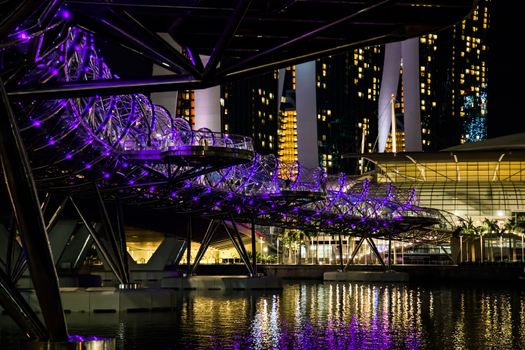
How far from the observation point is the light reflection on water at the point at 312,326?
73.5 feet

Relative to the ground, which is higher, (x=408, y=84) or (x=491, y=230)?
(x=408, y=84)

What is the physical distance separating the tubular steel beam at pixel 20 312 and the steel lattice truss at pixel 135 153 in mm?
3447

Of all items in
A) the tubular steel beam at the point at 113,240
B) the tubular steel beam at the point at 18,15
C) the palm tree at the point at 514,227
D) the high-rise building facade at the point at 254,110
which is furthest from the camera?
the high-rise building facade at the point at 254,110

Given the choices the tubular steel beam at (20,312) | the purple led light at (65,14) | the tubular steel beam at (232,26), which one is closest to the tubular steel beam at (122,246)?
the tubular steel beam at (20,312)

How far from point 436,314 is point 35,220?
80.0 ft

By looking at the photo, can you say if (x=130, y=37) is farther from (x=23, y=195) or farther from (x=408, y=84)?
(x=408, y=84)

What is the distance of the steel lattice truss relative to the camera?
23625mm

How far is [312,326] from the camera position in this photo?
27.9 m

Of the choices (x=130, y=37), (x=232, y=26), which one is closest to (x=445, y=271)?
(x=130, y=37)

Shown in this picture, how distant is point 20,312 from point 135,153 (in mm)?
21013

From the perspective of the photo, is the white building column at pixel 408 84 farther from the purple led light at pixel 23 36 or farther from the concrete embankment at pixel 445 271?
the purple led light at pixel 23 36

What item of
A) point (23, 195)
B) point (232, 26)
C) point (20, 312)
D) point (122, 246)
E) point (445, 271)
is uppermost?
point (232, 26)

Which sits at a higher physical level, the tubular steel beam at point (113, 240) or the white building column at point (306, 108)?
the white building column at point (306, 108)

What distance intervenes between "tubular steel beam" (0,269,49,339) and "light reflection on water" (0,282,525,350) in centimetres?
785
